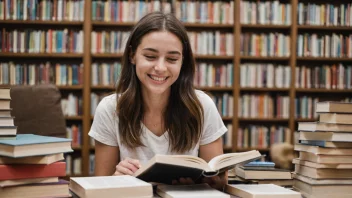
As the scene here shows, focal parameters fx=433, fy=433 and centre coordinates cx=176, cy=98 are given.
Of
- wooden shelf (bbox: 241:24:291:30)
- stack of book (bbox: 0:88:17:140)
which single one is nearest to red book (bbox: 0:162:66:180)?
stack of book (bbox: 0:88:17:140)

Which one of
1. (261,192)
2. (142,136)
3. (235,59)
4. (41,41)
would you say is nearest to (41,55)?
(41,41)

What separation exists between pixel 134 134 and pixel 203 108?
28cm

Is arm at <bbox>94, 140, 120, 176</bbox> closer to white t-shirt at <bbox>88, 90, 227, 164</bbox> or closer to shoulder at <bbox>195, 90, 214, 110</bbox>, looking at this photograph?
white t-shirt at <bbox>88, 90, 227, 164</bbox>

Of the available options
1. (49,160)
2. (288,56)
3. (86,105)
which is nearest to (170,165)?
(49,160)

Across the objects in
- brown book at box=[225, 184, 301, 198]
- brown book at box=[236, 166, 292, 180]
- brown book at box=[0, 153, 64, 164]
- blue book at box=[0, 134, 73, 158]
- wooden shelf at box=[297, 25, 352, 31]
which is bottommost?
brown book at box=[236, 166, 292, 180]

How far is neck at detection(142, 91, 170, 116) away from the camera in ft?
5.31

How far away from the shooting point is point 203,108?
164 centimetres

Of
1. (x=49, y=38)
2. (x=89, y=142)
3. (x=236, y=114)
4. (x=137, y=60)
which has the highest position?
(x=49, y=38)

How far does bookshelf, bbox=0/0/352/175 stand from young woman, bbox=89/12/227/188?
2093 millimetres

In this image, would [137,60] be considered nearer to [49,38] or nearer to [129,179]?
[129,179]

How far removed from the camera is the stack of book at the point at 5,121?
43.2 inches

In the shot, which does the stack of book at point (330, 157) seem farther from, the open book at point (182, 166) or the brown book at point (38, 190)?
the brown book at point (38, 190)

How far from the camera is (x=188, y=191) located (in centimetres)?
100

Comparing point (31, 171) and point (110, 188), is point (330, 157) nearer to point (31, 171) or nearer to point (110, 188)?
point (110, 188)
